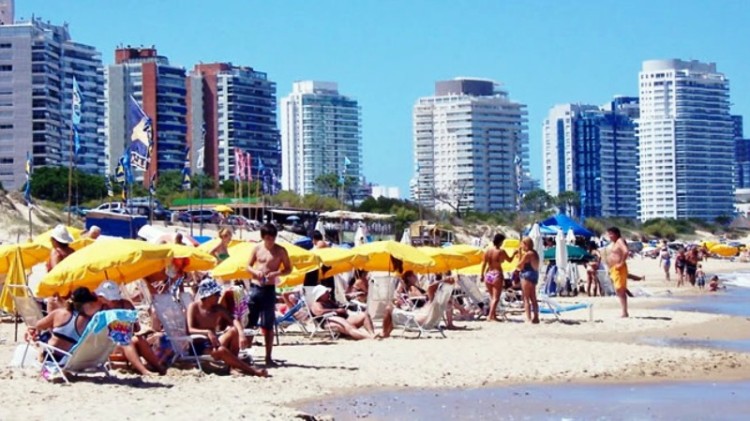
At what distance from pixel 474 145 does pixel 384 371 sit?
160 m

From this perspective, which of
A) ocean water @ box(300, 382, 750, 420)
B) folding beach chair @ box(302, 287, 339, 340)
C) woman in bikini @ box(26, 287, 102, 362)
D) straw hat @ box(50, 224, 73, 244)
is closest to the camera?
ocean water @ box(300, 382, 750, 420)

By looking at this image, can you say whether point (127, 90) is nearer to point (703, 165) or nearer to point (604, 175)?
point (604, 175)

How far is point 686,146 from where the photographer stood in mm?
181875

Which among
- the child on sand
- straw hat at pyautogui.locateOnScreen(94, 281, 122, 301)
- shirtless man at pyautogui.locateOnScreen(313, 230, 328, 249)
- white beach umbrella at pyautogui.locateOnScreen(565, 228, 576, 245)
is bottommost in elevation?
the child on sand

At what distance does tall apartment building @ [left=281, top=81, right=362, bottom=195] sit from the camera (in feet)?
587

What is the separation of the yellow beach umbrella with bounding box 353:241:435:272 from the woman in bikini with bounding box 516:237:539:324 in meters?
1.77

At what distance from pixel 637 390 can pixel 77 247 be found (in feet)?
26.3

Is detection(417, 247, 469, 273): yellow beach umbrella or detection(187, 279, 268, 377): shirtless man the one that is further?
detection(417, 247, 469, 273): yellow beach umbrella

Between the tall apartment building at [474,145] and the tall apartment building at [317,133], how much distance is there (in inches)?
392

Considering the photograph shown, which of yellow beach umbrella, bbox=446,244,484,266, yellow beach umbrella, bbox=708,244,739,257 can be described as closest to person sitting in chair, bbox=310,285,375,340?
yellow beach umbrella, bbox=446,244,484,266

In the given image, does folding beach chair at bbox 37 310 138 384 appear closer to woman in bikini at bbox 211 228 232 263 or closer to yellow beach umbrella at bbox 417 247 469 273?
woman in bikini at bbox 211 228 232 263

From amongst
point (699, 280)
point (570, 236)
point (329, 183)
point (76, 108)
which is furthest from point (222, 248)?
point (329, 183)

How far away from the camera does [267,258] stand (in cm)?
1146

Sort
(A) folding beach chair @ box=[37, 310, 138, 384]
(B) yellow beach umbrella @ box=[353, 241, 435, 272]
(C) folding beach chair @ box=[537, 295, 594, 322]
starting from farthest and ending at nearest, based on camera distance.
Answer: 1. (C) folding beach chair @ box=[537, 295, 594, 322]
2. (B) yellow beach umbrella @ box=[353, 241, 435, 272]
3. (A) folding beach chair @ box=[37, 310, 138, 384]
